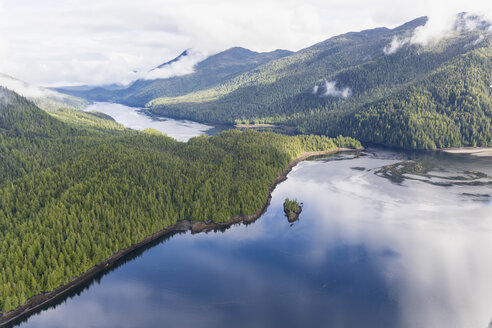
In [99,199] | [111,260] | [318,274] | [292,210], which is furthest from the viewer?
[292,210]

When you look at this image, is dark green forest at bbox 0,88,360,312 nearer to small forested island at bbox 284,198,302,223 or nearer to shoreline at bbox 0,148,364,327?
shoreline at bbox 0,148,364,327

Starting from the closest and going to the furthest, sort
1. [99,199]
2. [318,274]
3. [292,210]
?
[318,274] → [99,199] → [292,210]

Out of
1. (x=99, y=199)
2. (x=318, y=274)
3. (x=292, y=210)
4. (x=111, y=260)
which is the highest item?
(x=99, y=199)

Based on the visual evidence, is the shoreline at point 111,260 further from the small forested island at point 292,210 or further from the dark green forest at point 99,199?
the small forested island at point 292,210

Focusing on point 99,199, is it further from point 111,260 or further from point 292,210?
point 292,210

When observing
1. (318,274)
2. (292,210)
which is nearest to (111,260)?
(318,274)

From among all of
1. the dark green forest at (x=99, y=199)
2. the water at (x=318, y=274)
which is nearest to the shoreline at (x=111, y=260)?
the dark green forest at (x=99, y=199)

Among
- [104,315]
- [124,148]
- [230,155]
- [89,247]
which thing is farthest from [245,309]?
[124,148]
